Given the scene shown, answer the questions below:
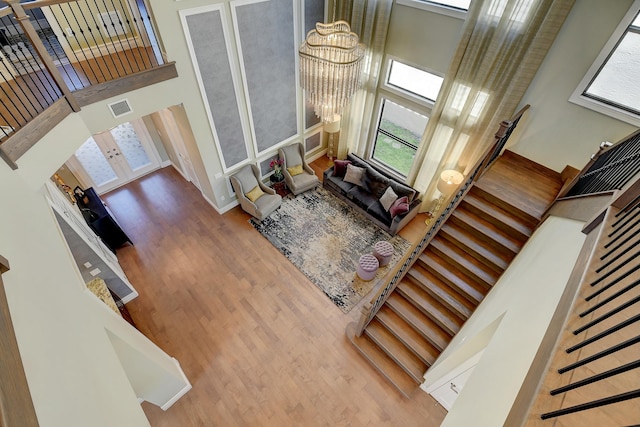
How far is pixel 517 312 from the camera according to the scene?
264 centimetres

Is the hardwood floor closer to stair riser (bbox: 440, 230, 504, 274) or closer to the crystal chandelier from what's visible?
stair riser (bbox: 440, 230, 504, 274)

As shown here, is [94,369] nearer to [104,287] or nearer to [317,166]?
[104,287]

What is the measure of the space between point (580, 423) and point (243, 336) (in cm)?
453

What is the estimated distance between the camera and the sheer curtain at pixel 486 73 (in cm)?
393

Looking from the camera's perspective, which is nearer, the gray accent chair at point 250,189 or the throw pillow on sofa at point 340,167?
the gray accent chair at point 250,189

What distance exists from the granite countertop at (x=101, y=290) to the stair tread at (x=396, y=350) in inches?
151

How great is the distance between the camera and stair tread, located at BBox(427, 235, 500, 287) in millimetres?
4289

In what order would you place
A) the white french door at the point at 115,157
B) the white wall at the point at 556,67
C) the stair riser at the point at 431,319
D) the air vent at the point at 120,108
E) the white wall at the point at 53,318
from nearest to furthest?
1. the white wall at the point at 53,318
2. the white wall at the point at 556,67
3. the air vent at the point at 120,108
4. the stair riser at the point at 431,319
5. the white french door at the point at 115,157

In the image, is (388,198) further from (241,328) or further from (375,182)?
(241,328)

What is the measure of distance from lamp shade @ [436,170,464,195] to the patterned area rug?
54.3 inches

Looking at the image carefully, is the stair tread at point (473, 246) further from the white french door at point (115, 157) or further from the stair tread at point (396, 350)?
the white french door at point (115, 157)

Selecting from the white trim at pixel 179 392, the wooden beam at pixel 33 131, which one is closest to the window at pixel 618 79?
the wooden beam at pixel 33 131

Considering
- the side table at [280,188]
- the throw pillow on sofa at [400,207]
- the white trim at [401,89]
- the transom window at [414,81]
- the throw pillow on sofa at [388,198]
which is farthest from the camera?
the side table at [280,188]

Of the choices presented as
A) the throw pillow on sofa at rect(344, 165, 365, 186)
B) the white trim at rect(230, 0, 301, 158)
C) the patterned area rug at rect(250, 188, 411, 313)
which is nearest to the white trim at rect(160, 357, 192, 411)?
the patterned area rug at rect(250, 188, 411, 313)
